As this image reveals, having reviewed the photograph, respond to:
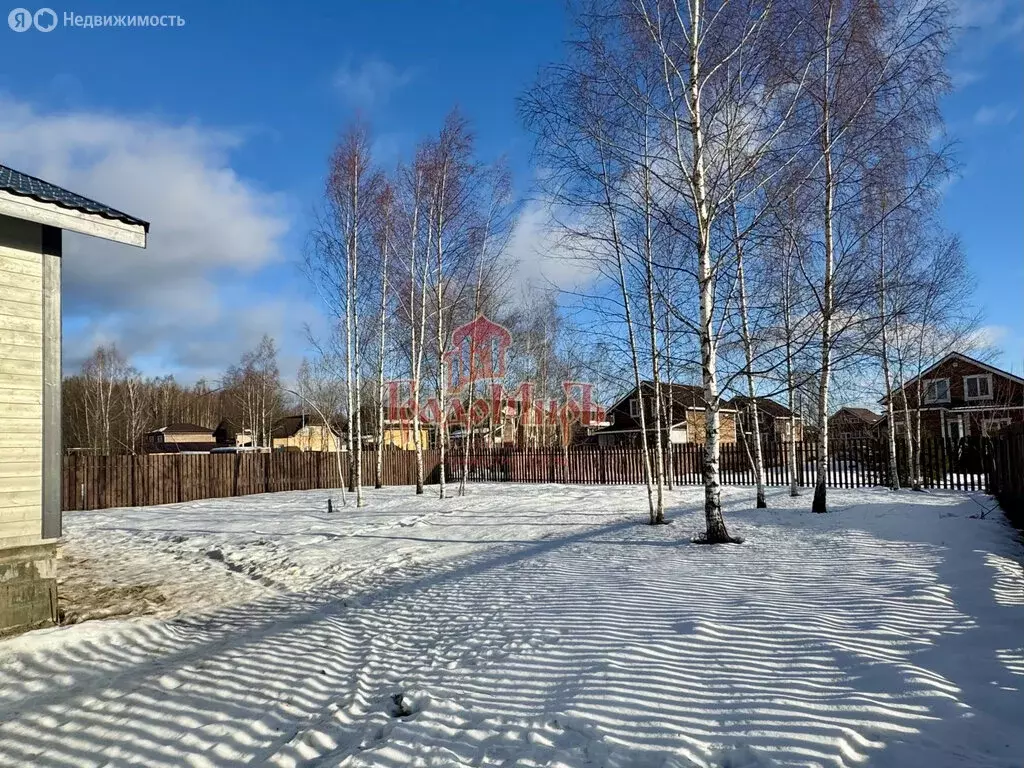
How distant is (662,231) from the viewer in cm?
1035

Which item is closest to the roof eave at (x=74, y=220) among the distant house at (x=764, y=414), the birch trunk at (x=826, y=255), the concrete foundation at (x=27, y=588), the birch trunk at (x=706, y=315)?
the concrete foundation at (x=27, y=588)

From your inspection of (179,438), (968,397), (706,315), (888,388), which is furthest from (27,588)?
(179,438)

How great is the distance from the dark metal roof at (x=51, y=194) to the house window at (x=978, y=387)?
3483 cm

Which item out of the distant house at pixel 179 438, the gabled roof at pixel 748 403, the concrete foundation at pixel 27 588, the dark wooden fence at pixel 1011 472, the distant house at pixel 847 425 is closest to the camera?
the concrete foundation at pixel 27 588

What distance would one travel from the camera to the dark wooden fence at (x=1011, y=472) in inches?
309

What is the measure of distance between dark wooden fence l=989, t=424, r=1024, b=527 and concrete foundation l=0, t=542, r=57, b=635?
11272 millimetres

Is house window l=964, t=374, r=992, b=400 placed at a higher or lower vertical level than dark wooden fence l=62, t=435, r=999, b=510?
higher

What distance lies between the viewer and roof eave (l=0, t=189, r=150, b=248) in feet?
17.2

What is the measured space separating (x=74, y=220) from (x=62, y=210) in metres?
0.13

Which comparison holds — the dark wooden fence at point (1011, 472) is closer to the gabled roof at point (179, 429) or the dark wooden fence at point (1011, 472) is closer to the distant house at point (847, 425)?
the distant house at point (847, 425)

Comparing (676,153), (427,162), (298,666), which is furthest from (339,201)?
(298,666)
